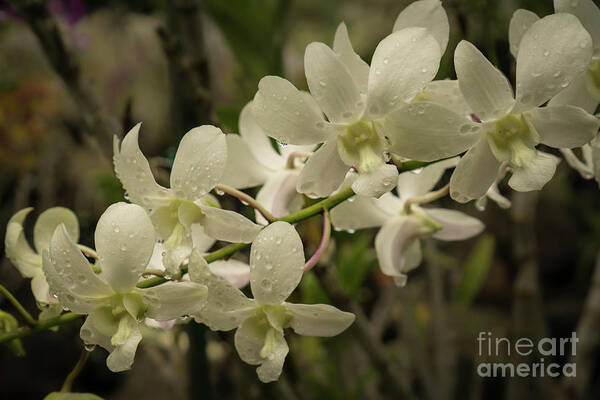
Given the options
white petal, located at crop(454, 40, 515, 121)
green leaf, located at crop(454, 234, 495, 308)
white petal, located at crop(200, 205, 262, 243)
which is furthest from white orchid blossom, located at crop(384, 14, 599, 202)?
green leaf, located at crop(454, 234, 495, 308)

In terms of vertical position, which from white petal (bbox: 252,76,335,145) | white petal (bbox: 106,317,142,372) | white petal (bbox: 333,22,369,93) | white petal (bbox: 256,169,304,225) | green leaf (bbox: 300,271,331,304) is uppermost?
white petal (bbox: 333,22,369,93)

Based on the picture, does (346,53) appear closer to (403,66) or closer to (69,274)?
(403,66)

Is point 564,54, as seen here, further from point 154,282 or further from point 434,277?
point 434,277

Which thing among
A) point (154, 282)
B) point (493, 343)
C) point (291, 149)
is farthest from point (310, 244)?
point (493, 343)

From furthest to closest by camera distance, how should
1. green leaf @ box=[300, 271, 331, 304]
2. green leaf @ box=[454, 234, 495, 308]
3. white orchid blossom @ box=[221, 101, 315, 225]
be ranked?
green leaf @ box=[454, 234, 495, 308], green leaf @ box=[300, 271, 331, 304], white orchid blossom @ box=[221, 101, 315, 225]

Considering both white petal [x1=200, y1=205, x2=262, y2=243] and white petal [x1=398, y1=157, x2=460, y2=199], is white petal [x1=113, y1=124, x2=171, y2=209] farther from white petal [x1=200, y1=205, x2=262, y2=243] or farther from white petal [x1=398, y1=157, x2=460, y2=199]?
white petal [x1=398, y1=157, x2=460, y2=199]

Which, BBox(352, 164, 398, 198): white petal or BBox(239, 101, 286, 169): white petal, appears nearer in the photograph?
BBox(352, 164, 398, 198): white petal

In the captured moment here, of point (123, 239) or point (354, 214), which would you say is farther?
point (354, 214)

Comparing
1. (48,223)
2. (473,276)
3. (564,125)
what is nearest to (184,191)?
(48,223)
